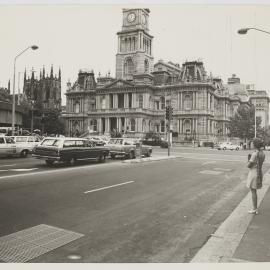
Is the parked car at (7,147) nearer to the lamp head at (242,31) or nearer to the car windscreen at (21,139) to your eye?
the car windscreen at (21,139)

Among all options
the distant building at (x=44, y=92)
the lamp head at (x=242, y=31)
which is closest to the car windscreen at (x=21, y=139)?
the lamp head at (x=242, y=31)

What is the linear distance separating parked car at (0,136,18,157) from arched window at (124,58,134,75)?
192 ft

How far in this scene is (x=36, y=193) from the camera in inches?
457

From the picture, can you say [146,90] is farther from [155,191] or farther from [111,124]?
[155,191]

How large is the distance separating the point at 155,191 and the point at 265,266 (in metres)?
6.87

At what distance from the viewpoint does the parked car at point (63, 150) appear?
20.0 m

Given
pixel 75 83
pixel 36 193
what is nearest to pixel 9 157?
pixel 36 193

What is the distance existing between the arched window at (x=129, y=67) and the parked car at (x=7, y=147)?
58.7 meters

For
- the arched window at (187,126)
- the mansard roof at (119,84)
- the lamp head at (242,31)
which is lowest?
the arched window at (187,126)

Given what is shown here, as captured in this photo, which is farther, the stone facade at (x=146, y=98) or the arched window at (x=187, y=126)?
the arched window at (x=187, y=126)

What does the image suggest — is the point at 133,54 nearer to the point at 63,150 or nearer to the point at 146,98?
the point at 146,98

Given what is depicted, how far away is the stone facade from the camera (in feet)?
246

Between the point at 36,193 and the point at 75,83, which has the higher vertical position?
the point at 75,83

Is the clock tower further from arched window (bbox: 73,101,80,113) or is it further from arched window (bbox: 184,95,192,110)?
arched window (bbox: 73,101,80,113)
